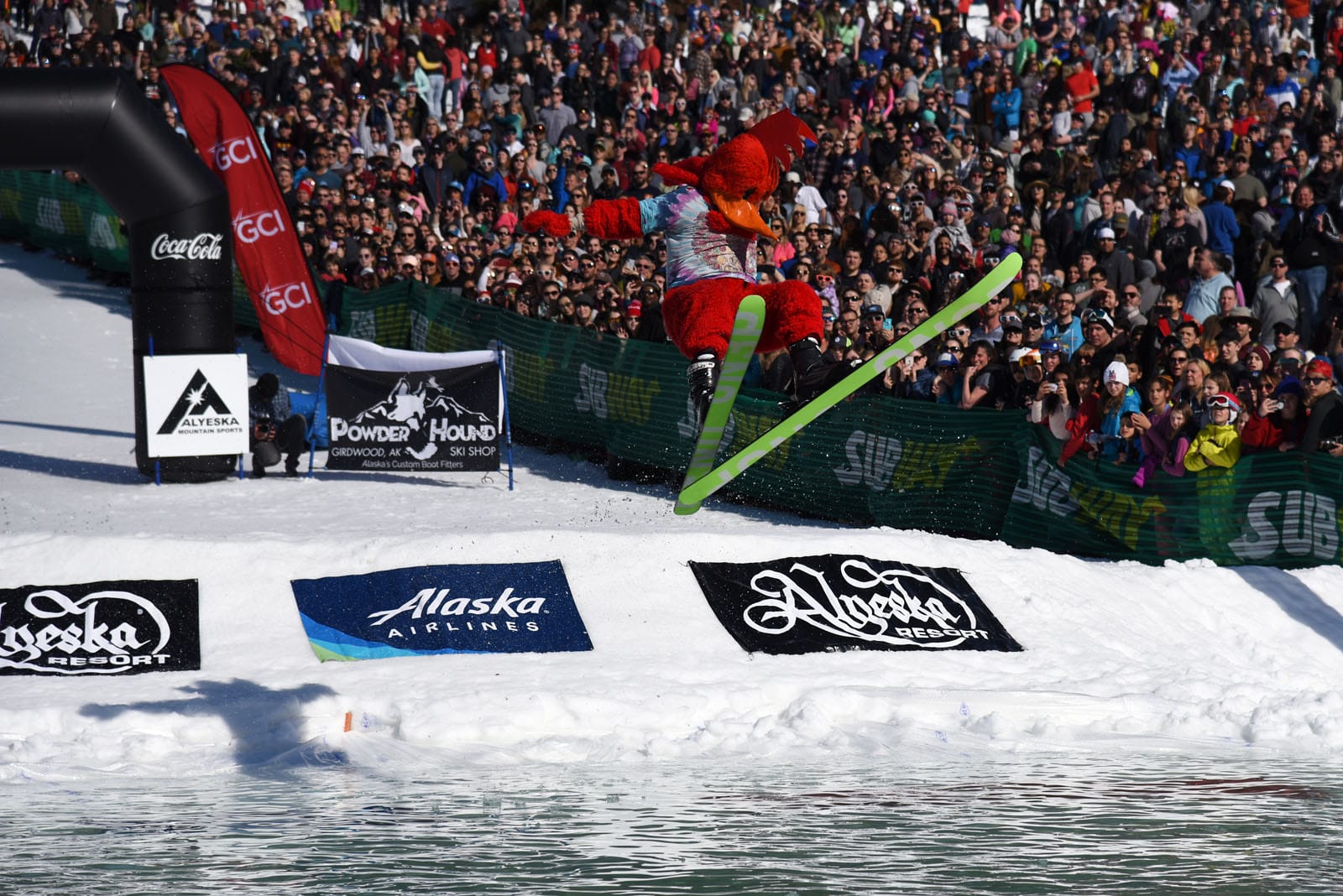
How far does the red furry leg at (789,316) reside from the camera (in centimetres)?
853

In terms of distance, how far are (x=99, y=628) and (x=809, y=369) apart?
13.2 feet

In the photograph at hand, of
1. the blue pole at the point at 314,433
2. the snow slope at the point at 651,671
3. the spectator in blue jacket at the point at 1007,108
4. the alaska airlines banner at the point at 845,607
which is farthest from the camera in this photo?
the spectator in blue jacket at the point at 1007,108

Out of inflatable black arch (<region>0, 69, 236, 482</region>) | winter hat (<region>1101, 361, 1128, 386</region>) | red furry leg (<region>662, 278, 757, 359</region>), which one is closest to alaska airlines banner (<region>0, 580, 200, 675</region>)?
red furry leg (<region>662, 278, 757, 359</region>)

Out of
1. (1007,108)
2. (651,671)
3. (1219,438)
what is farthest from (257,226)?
(1219,438)

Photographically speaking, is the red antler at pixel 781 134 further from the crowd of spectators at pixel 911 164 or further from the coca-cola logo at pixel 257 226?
the coca-cola logo at pixel 257 226

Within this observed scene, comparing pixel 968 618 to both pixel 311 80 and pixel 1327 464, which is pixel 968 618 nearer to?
pixel 1327 464

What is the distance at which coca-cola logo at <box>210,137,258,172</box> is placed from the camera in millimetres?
15633

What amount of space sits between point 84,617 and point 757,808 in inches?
163

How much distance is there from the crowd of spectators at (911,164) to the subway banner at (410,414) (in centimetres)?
143

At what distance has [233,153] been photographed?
51.5 ft

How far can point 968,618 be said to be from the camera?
9602 mm

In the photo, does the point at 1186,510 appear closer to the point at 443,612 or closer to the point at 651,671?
the point at 651,671

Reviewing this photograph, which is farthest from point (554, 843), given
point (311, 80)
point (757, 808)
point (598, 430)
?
point (311, 80)

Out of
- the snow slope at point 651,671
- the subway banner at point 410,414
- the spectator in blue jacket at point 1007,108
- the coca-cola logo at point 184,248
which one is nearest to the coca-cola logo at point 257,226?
the coca-cola logo at point 184,248
